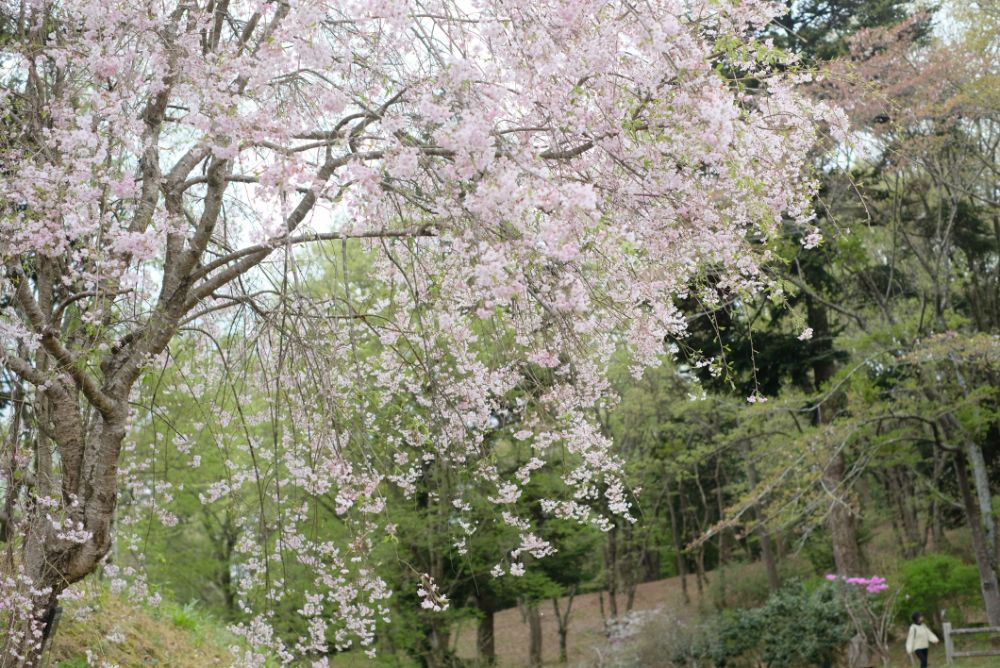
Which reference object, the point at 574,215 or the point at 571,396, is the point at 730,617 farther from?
the point at 574,215

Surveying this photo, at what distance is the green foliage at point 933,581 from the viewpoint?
18.1 meters

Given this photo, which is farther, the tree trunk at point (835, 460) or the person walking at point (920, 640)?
the tree trunk at point (835, 460)

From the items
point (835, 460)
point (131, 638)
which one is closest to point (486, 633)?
point (835, 460)

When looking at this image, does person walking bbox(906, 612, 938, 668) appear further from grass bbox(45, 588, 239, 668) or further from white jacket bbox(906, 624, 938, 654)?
grass bbox(45, 588, 239, 668)

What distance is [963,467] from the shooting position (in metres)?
16.7

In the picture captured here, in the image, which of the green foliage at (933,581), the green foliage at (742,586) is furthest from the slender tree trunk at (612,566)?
the green foliage at (933,581)

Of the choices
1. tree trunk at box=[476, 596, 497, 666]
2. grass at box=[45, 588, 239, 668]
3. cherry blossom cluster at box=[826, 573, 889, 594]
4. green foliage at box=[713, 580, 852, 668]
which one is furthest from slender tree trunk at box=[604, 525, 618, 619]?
grass at box=[45, 588, 239, 668]

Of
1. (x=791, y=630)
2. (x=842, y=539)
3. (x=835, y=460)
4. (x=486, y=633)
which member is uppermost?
(x=835, y=460)

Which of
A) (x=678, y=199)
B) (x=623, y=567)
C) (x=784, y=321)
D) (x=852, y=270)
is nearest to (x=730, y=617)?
(x=784, y=321)

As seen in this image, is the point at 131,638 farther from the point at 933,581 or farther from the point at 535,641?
the point at 535,641

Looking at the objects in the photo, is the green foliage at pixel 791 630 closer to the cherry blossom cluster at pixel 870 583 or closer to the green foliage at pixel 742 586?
the cherry blossom cluster at pixel 870 583

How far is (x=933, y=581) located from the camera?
1822cm

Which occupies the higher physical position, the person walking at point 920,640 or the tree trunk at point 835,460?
the tree trunk at point 835,460

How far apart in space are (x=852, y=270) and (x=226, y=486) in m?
13.2
